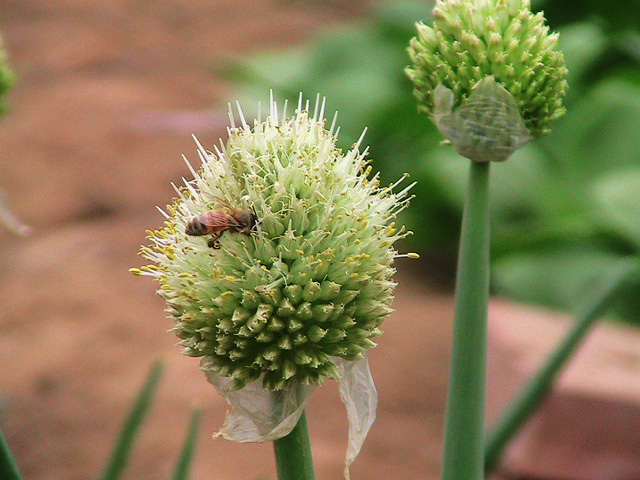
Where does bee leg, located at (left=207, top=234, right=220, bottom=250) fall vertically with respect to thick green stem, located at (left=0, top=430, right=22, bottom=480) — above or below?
above

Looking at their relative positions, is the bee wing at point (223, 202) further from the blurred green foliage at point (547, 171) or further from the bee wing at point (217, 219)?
the blurred green foliage at point (547, 171)

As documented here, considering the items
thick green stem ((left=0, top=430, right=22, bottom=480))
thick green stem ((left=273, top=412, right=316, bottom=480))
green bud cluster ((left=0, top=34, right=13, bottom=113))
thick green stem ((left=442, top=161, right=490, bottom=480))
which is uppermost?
green bud cluster ((left=0, top=34, right=13, bottom=113))

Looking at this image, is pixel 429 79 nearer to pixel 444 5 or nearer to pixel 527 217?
pixel 444 5

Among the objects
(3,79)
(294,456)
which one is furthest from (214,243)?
(3,79)

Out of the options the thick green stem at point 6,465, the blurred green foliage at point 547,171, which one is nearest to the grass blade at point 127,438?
the thick green stem at point 6,465

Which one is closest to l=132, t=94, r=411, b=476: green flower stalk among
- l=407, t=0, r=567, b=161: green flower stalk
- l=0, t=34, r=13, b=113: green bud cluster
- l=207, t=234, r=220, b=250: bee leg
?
l=207, t=234, r=220, b=250: bee leg

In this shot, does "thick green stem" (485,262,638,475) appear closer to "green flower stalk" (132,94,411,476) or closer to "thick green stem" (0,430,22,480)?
"green flower stalk" (132,94,411,476)

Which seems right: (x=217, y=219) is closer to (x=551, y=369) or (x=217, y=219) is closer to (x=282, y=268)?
(x=282, y=268)
